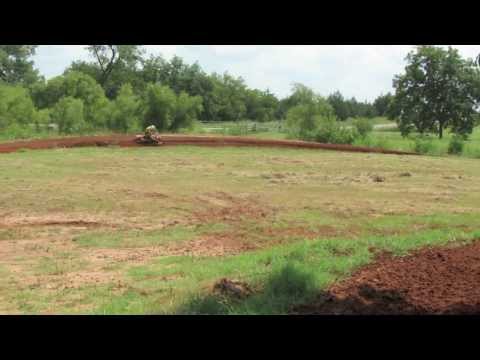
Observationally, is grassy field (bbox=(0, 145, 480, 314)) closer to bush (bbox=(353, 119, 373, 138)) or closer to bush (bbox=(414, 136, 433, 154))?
bush (bbox=(414, 136, 433, 154))

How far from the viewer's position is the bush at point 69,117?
106ft

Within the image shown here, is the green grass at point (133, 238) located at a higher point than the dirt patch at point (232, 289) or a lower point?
lower

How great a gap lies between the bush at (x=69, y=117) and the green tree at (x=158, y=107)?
4.21 meters

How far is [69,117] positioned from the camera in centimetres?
3244

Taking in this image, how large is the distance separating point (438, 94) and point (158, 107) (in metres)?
28.1

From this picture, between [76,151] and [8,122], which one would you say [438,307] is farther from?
[8,122]

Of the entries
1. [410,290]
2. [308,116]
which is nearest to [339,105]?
[308,116]

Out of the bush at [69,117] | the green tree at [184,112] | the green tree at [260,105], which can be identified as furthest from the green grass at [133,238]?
the green tree at [260,105]

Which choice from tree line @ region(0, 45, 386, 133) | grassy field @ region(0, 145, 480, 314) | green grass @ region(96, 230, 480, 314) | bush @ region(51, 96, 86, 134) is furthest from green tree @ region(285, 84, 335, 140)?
green grass @ region(96, 230, 480, 314)

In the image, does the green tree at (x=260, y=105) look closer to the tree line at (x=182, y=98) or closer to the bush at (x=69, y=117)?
the tree line at (x=182, y=98)

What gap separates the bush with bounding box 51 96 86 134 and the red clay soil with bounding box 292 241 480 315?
96.2ft

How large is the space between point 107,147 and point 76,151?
177cm

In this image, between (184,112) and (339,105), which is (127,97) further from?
(339,105)

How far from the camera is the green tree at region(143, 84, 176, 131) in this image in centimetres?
3559
